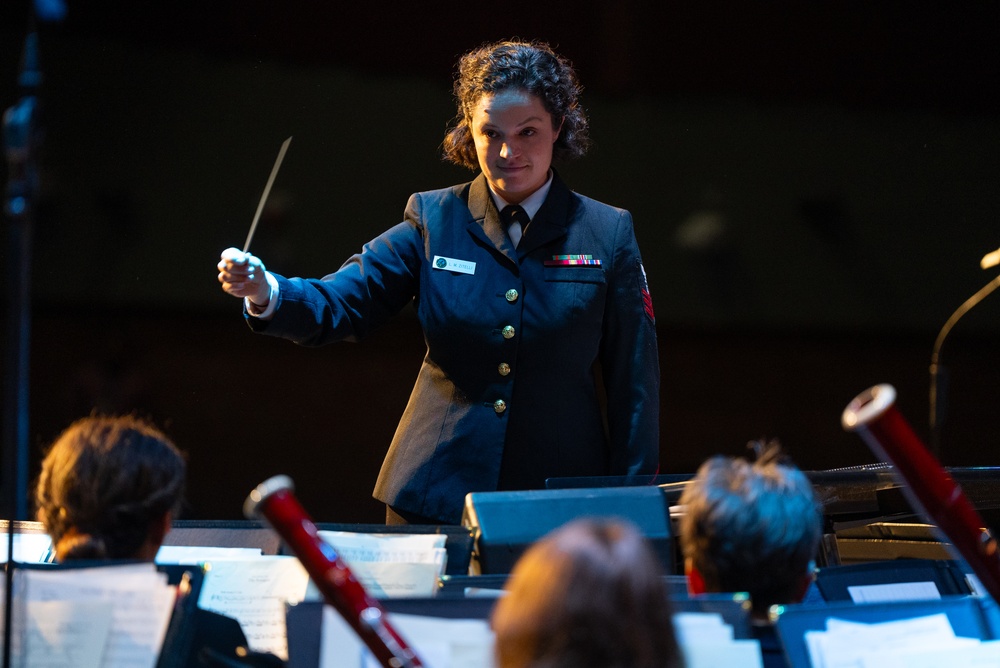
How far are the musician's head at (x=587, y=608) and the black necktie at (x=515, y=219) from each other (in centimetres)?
137

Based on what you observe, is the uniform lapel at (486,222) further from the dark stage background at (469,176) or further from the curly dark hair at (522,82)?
the dark stage background at (469,176)

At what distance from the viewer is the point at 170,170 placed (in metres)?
3.96

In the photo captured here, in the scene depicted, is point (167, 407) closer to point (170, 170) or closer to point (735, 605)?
point (170, 170)

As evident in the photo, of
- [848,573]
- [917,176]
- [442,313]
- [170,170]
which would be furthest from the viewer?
[917,176]

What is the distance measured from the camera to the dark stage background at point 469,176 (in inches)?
154

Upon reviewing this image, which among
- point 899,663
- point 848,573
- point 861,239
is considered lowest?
point 899,663

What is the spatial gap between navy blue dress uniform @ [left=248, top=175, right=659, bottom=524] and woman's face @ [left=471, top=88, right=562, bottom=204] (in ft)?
0.23

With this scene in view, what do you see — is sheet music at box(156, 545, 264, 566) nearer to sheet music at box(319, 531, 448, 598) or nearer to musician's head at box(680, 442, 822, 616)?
sheet music at box(319, 531, 448, 598)

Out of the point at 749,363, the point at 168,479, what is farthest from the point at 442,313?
the point at 749,363

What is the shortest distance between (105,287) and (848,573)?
312cm

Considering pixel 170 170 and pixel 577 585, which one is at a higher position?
pixel 170 170

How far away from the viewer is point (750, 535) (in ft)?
4.42

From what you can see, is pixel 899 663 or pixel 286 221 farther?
pixel 286 221

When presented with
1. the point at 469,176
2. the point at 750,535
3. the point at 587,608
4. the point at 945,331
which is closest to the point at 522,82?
the point at 750,535
